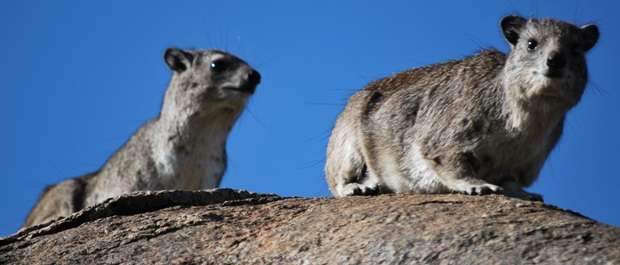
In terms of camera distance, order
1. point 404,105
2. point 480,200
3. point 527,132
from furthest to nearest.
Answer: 1. point 404,105
2. point 527,132
3. point 480,200

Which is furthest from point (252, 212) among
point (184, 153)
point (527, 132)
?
point (184, 153)

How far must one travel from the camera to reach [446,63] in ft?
42.9

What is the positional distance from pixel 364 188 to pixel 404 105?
0.99 meters

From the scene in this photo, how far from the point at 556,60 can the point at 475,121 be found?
3.22 ft

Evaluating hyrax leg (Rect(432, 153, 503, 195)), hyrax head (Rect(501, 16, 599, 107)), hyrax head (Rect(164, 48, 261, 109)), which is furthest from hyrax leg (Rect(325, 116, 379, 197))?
hyrax head (Rect(164, 48, 261, 109))

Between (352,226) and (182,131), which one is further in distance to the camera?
(182,131)

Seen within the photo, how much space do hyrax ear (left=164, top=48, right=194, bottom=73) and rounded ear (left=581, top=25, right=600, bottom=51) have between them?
8931 mm

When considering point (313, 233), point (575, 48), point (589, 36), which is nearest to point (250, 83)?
point (589, 36)

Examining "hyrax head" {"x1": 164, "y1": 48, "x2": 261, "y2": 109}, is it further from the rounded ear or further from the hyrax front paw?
the hyrax front paw

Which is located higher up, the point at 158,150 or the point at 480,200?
the point at 158,150

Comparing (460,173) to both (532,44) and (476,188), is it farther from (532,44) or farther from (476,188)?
(532,44)

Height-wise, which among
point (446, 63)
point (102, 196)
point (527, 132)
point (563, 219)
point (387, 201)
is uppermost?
point (102, 196)

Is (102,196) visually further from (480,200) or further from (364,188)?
(480,200)

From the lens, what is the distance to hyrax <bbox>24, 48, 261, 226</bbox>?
1936cm
